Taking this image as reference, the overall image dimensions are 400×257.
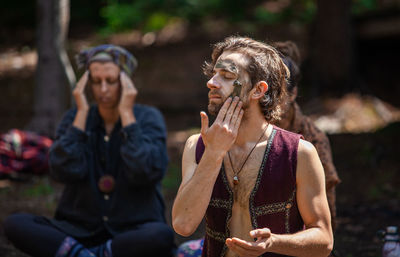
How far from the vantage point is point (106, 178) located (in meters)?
4.60

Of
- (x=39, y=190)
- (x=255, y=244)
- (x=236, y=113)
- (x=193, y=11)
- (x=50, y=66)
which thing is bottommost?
(x=39, y=190)

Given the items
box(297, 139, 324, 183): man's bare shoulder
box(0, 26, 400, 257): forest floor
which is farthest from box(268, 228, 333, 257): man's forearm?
box(0, 26, 400, 257): forest floor

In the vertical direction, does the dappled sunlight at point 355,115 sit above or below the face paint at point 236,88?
A: below

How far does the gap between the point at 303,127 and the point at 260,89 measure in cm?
129

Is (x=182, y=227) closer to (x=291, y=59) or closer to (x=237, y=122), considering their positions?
(x=237, y=122)

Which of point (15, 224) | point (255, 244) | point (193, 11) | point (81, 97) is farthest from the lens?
point (193, 11)

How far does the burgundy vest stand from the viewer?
301 cm

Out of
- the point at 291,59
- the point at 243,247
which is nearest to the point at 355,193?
the point at 291,59

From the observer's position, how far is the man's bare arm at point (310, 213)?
9.30 feet

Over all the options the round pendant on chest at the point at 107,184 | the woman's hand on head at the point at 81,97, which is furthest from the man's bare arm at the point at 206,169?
the woman's hand on head at the point at 81,97

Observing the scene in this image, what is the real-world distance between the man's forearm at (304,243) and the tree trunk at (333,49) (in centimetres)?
782

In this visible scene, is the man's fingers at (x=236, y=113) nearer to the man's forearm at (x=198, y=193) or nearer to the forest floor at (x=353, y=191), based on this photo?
the man's forearm at (x=198, y=193)

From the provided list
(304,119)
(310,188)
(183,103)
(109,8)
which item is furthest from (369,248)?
(109,8)

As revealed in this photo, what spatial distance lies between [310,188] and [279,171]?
18 cm
